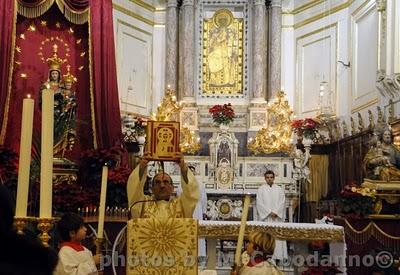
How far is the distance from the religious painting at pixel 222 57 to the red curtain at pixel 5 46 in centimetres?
639

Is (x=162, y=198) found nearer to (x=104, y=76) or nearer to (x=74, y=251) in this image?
(x=74, y=251)

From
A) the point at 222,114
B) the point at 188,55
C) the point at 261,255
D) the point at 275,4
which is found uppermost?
the point at 275,4

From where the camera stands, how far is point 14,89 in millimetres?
12531

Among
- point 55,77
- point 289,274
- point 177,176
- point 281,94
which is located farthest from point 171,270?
point 281,94

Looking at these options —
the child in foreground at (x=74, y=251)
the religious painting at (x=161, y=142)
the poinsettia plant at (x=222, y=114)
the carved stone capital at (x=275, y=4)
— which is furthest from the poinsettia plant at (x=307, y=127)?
the child in foreground at (x=74, y=251)

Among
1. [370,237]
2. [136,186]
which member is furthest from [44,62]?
[136,186]

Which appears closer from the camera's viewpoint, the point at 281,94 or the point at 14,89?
the point at 14,89

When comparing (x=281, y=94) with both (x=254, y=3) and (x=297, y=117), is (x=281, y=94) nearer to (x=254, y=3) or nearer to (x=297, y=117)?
(x=297, y=117)

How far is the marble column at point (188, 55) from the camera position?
16938 millimetres

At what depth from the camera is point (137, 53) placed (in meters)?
17.2

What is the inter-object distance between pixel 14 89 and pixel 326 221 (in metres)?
6.07

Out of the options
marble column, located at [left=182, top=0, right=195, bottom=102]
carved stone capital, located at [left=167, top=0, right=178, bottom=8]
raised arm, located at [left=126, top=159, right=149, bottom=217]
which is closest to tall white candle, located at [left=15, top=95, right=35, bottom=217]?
raised arm, located at [left=126, top=159, right=149, bottom=217]

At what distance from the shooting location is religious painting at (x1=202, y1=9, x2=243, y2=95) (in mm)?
17438

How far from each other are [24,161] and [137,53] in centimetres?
1480
